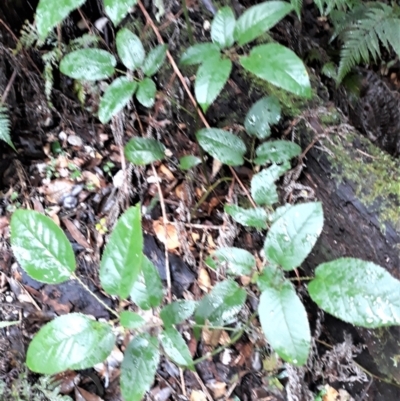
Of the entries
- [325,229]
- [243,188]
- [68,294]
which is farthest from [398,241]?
[68,294]

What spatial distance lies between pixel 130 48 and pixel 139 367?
87 centimetres

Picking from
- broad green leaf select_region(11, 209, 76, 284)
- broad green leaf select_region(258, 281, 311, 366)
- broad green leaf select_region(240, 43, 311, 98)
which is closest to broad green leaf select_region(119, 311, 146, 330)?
broad green leaf select_region(11, 209, 76, 284)

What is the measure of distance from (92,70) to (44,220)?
510mm

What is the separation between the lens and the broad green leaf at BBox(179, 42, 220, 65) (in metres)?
1.02

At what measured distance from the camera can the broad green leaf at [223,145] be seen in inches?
52.1

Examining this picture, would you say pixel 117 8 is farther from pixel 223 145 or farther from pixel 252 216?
pixel 252 216

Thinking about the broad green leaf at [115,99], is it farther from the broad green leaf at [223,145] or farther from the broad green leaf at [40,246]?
the broad green leaf at [40,246]

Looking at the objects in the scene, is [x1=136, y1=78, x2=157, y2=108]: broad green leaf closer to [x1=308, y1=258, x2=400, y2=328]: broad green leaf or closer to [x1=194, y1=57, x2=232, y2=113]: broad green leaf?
[x1=194, y1=57, x2=232, y2=113]: broad green leaf

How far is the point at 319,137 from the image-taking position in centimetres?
134

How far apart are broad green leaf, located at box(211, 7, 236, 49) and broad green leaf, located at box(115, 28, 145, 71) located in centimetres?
28

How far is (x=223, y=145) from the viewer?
52.6 inches

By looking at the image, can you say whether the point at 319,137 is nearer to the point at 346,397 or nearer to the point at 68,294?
the point at 346,397

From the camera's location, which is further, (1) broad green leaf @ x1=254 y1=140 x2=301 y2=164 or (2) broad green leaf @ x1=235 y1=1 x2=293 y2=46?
(1) broad green leaf @ x1=254 y1=140 x2=301 y2=164

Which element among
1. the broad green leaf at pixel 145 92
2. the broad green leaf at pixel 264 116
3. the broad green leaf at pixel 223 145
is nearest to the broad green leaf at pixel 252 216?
the broad green leaf at pixel 223 145
